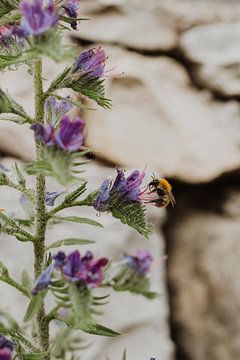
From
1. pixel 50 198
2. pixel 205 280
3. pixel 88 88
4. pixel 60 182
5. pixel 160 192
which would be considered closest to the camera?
pixel 60 182

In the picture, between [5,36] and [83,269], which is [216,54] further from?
[83,269]

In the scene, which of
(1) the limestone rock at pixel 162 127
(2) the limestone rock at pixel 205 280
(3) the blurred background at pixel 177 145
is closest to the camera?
(3) the blurred background at pixel 177 145

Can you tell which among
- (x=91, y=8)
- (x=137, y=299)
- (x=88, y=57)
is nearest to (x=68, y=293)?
(x=88, y=57)

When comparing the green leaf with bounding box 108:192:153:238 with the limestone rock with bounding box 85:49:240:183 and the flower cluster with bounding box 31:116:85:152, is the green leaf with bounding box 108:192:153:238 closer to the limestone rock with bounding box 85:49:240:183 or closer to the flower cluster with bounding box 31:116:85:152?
the flower cluster with bounding box 31:116:85:152

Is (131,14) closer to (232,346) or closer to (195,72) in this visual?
(195,72)

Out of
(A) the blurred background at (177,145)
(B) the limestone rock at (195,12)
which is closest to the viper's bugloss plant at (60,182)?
(A) the blurred background at (177,145)

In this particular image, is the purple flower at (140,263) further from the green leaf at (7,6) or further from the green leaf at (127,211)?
the green leaf at (7,6)

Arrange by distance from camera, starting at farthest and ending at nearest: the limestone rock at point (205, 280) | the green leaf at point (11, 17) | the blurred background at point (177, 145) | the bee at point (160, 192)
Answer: the limestone rock at point (205, 280) < the blurred background at point (177, 145) < the bee at point (160, 192) < the green leaf at point (11, 17)

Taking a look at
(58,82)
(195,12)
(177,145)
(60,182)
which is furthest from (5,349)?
(195,12)
